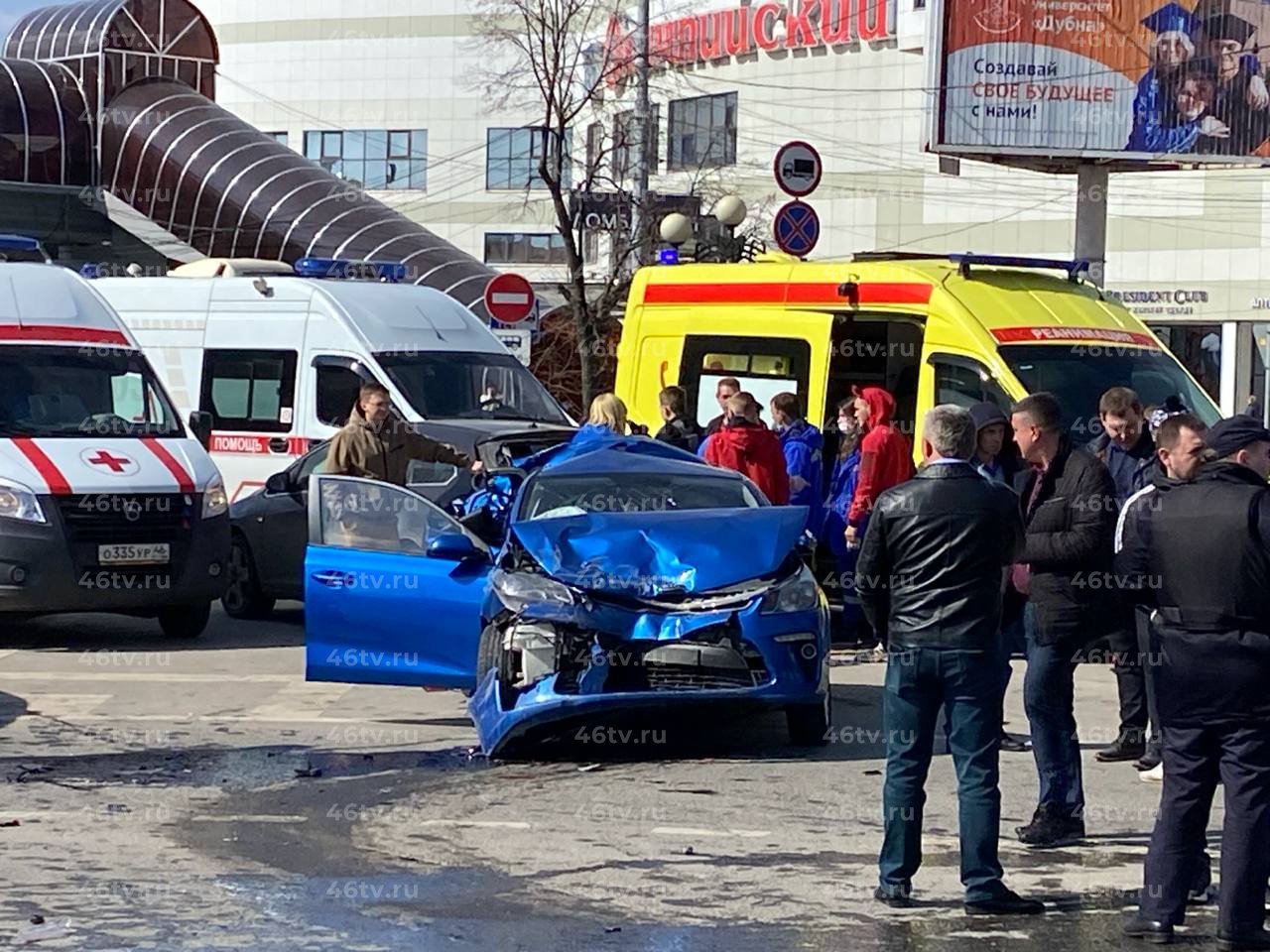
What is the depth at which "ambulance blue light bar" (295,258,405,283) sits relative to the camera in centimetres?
2003

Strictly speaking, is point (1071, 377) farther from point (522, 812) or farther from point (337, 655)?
point (522, 812)

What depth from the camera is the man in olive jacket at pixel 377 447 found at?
46.1 ft

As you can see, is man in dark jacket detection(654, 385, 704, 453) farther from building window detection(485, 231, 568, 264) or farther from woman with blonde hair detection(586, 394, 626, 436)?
building window detection(485, 231, 568, 264)

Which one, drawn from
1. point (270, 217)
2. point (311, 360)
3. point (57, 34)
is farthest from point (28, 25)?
point (311, 360)

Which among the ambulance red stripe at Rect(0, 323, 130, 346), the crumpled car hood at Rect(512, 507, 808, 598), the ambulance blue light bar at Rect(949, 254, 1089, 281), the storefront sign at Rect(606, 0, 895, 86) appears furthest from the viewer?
the storefront sign at Rect(606, 0, 895, 86)

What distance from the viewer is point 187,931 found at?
22.2 ft

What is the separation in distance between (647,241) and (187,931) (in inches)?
1027

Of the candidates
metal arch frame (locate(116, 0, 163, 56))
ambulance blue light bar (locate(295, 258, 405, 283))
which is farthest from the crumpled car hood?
metal arch frame (locate(116, 0, 163, 56))

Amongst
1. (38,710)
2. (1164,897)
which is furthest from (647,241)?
(1164,897)

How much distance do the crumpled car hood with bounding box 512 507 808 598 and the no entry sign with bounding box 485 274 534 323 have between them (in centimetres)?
1145

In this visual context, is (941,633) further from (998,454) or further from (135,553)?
(135,553)

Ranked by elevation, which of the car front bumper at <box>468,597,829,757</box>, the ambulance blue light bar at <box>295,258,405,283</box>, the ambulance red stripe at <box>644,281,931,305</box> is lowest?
the car front bumper at <box>468,597,829,757</box>

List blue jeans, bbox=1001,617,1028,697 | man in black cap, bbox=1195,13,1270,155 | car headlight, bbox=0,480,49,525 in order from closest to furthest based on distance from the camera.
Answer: blue jeans, bbox=1001,617,1028,697 < car headlight, bbox=0,480,49,525 < man in black cap, bbox=1195,13,1270,155

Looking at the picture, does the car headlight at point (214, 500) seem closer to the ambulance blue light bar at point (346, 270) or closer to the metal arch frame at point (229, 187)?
the ambulance blue light bar at point (346, 270)
